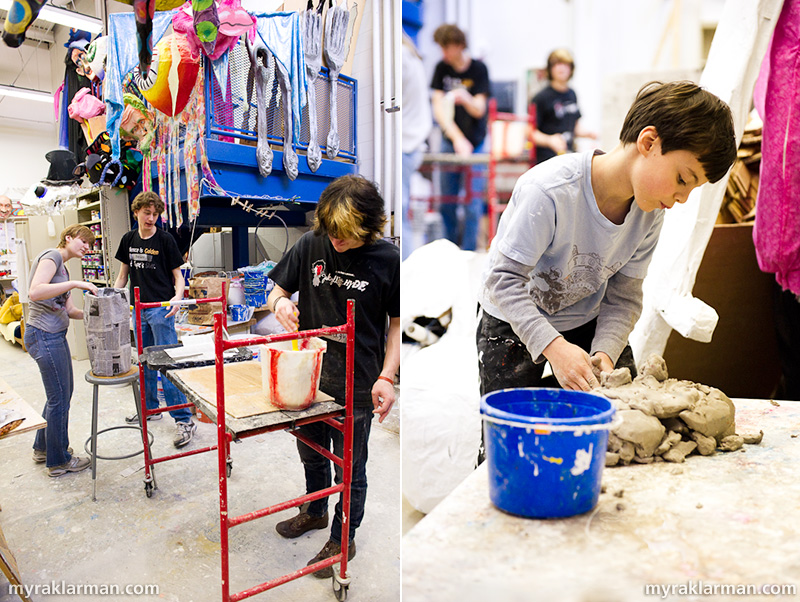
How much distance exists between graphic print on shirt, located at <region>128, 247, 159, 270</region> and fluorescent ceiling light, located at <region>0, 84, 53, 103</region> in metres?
2.23

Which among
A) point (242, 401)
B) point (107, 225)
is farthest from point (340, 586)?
point (107, 225)

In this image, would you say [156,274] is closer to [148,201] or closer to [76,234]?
[148,201]

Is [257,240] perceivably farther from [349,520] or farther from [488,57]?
[488,57]

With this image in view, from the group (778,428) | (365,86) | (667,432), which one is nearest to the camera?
(667,432)

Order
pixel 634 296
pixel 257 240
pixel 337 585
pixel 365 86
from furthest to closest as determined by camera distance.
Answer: pixel 257 240
pixel 365 86
pixel 337 585
pixel 634 296

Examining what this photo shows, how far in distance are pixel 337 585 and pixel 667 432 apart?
1265 millimetres

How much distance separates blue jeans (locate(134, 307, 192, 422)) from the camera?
3.03m

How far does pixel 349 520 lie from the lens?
181 centimetres

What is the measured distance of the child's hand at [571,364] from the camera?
1.01 metres

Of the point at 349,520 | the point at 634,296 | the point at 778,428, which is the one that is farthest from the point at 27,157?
the point at 778,428

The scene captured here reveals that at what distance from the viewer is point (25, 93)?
4.34 m

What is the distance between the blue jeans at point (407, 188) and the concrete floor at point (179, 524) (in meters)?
1.30

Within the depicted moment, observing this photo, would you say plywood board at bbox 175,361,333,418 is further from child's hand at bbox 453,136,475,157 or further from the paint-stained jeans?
child's hand at bbox 453,136,475,157

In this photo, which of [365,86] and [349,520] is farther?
[365,86]
